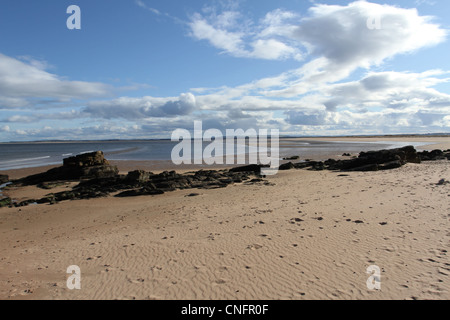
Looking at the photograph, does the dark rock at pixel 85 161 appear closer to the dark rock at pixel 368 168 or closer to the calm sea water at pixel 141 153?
the calm sea water at pixel 141 153

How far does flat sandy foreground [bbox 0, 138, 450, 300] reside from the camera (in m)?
5.48

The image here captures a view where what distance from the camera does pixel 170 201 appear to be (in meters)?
14.3

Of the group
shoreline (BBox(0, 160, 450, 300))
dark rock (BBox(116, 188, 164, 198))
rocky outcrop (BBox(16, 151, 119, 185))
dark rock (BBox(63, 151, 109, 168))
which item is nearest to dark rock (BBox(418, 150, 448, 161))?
shoreline (BBox(0, 160, 450, 300))

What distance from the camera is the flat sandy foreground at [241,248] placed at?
216 inches

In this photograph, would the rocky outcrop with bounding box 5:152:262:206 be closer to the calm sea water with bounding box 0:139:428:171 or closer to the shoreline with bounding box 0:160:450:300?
the shoreline with bounding box 0:160:450:300

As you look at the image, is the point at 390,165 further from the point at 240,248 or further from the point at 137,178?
the point at 137,178

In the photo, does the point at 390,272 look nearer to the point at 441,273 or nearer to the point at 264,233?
the point at 441,273

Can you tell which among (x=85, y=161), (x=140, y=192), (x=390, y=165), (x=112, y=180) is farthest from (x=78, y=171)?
(x=390, y=165)

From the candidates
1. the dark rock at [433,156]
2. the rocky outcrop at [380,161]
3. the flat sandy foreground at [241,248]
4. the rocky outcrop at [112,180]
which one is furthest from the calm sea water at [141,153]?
the flat sandy foreground at [241,248]

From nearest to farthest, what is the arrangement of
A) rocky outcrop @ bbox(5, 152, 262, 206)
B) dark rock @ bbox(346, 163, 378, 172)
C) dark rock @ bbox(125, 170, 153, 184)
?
1. rocky outcrop @ bbox(5, 152, 262, 206)
2. dark rock @ bbox(125, 170, 153, 184)
3. dark rock @ bbox(346, 163, 378, 172)

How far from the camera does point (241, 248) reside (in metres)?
7.39
